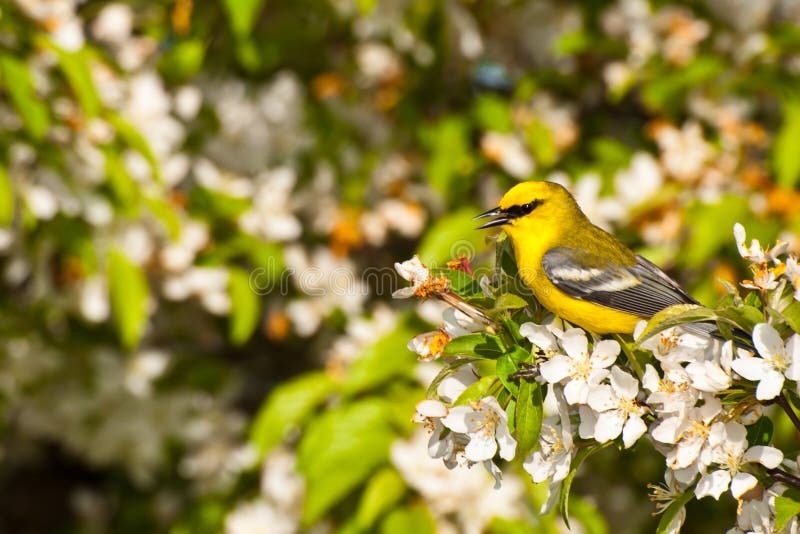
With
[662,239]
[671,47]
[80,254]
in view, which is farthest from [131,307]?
→ [671,47]

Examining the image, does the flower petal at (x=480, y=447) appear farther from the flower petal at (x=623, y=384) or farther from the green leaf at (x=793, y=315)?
the green leaf at (x=793, y=315)

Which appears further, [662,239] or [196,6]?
[196,6]

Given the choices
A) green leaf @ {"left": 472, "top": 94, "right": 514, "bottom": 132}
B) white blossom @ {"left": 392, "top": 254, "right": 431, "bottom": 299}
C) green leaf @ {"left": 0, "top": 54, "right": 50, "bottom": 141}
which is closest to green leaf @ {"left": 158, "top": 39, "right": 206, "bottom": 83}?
green leaf @ {"left": 0, "top": 54, "right": 50, "bottom": 141}

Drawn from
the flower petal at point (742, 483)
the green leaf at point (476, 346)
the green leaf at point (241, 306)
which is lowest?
the green leaf at point (241, 306)

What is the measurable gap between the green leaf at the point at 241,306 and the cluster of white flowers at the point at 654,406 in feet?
6.07

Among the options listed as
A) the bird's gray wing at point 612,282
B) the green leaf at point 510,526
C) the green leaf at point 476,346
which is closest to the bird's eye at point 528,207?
the bird's gray wing at point 612,282

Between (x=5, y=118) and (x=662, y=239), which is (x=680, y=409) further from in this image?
(x=5, y=118)

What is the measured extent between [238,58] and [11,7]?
863 millimetres

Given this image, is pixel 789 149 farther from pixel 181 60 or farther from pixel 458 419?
pixel 181 60

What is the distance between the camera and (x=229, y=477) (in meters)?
3.92

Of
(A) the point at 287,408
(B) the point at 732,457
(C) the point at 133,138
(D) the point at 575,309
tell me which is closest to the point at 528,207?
(D) the point at 575,309

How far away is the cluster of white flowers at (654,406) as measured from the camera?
50.5 inches

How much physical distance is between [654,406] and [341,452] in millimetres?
1349

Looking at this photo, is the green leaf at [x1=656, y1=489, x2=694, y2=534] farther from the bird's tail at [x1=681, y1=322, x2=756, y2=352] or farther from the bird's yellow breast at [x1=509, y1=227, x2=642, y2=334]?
the bird's yellow breast at [x1=509, y1=227, x2=642, y2=334]
